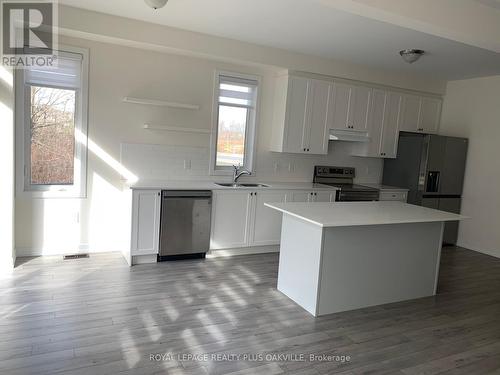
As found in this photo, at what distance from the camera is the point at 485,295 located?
409 centimetres

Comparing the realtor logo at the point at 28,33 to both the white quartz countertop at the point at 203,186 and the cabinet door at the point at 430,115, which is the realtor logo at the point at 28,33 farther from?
the cabinet door at the point at 430,115

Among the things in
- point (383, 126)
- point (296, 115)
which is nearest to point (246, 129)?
point (296, 115)

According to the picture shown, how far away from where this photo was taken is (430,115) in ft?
20.9

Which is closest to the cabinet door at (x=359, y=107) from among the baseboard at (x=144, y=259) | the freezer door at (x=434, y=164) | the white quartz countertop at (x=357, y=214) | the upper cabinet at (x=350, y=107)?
the upper cabinet at (x=350, y=107)

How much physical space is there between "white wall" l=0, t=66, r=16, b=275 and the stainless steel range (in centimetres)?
389

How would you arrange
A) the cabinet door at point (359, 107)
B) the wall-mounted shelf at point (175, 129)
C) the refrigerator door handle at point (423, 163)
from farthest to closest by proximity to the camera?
1. the refrigerator door handle at point (423, 163)
2. the cabinet door at point (359, 107)
3. the wall-mounted shelf at point (175, 129)

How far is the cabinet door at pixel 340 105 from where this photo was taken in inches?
216

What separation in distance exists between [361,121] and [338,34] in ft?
6.13

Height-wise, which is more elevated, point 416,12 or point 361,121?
point 416,12

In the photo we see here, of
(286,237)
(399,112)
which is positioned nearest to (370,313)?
(286,237)

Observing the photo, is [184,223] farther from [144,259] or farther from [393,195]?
[393,195]

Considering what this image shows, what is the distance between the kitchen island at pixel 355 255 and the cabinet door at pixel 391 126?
7.32 ft

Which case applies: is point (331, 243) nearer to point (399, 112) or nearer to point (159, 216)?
point (159, 216)

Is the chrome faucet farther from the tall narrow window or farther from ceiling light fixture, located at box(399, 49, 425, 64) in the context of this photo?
ceiling light fixture, located at box(399, 49, 425, 64)
